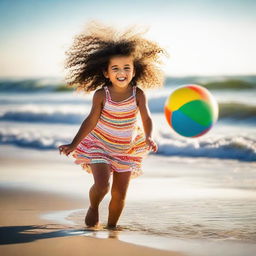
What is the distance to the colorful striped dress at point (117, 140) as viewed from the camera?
5051 mm

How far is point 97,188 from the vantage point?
→ 482cm

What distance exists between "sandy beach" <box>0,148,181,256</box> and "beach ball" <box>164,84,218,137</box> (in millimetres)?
1219

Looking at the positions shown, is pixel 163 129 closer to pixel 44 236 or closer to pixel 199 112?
pixel 199 112

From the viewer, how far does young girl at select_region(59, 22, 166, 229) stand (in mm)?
4945

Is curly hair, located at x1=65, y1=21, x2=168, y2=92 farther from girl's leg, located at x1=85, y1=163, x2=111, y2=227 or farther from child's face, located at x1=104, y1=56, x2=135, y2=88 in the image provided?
girl's leg, located at x1=85, y1=163, x2=111, y2=227

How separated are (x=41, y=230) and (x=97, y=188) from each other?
53cm

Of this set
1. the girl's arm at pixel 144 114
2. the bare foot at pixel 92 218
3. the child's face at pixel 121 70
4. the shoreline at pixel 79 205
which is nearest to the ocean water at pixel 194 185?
the shoreline at pixel 79 205

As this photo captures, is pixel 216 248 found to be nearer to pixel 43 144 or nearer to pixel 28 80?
pixel 43 144

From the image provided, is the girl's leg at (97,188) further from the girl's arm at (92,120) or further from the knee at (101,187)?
the girl's arm at (92,120)

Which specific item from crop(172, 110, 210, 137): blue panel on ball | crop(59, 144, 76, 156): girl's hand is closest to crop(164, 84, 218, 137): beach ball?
crop(172, 110, 210, 137): blue panel on ball

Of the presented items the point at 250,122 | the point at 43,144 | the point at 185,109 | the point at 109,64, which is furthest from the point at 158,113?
the point at 109,64

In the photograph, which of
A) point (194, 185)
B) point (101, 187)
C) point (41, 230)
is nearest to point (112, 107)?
point (101, 187)

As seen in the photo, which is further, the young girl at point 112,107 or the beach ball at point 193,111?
the beach ball at point 193,111

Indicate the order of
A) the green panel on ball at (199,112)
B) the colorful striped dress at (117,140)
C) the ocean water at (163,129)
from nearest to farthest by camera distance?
the colorful striped dress at (117,140) → the green panel on ball at (199,112) → the ocean water at (163,129)
